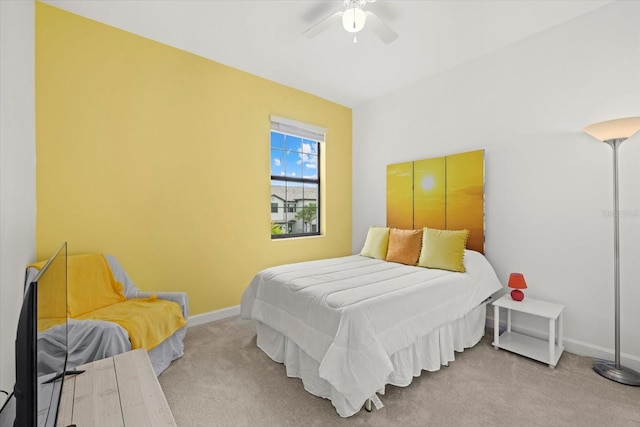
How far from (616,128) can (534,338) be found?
6.23ft

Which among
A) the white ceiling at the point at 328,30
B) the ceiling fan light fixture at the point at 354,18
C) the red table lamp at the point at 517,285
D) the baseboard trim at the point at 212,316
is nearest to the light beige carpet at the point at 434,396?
the red table lamp at the point at 517,285

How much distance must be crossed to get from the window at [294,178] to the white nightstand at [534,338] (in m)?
2.58

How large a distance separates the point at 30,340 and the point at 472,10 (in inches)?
128

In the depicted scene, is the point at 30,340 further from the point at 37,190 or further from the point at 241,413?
the point at 37,190

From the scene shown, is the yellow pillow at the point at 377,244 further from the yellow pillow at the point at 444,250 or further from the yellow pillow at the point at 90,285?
the yellow pillow at the point at 90,285

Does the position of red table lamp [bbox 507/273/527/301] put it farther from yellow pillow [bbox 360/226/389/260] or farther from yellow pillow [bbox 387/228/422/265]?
yellow pillow [bbox 360/226/389/260]

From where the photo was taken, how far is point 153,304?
2.30m

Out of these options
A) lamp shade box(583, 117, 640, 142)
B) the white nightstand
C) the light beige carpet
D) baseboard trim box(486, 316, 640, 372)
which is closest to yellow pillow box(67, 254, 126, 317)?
the light beige carpet

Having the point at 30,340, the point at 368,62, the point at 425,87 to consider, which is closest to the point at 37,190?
the point at 30,340

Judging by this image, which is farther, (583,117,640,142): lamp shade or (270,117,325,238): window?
(270,117,325,238): window

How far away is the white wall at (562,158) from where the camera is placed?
A: 2.26m

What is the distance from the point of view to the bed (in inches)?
66.7

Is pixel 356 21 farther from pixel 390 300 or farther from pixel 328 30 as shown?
pixel 390 300

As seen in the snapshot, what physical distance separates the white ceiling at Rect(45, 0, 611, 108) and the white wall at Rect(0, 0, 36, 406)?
2.62 ft
